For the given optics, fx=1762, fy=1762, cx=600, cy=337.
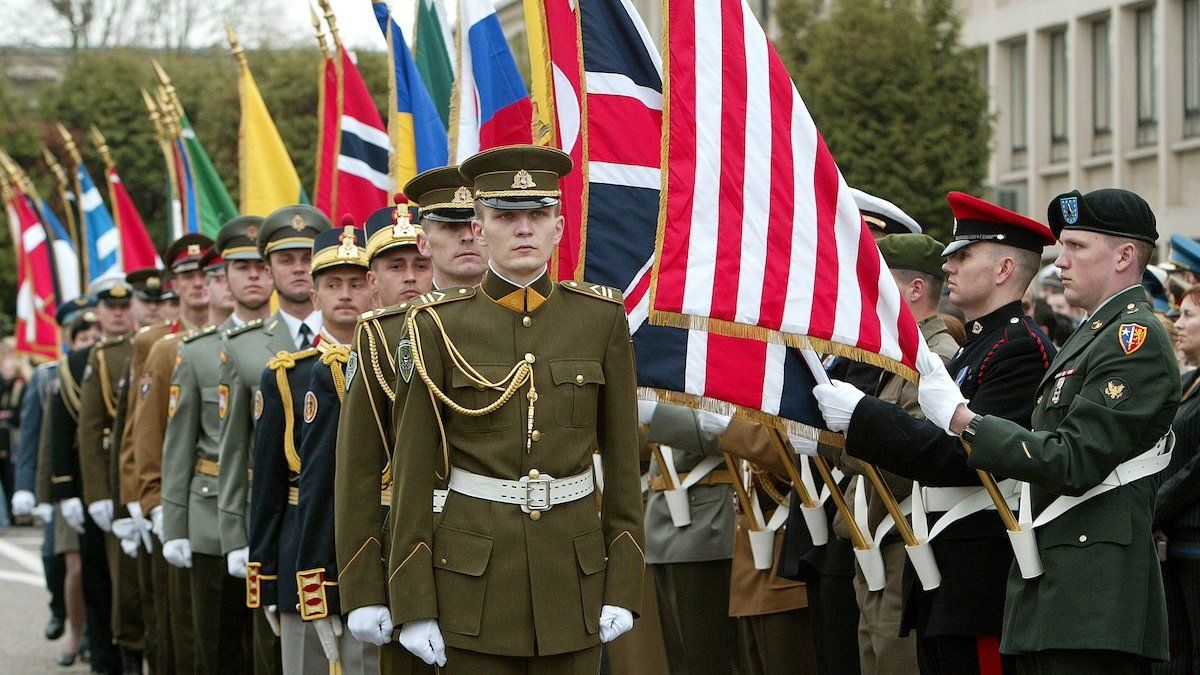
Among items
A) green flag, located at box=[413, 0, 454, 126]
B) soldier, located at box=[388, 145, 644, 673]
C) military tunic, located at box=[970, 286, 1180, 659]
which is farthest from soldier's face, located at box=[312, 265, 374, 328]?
green flag, located at box=[413, 0, 454, 126]

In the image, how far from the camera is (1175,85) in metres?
23.5

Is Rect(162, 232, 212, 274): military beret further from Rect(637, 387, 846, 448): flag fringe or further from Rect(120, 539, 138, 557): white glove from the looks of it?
Rect(637, 387, 846, 448): flag fringe

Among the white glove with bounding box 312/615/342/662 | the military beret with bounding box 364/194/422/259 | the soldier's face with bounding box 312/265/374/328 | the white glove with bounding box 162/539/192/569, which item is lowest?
the white glove with bounding box 162/539/192/569

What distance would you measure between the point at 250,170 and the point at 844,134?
11255mm

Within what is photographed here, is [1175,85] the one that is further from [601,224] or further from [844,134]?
[601,224]

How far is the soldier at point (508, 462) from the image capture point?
4793 mm

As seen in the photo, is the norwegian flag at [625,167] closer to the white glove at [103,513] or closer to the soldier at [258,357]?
the soldier at [258,357]

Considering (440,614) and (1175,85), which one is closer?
(440,614)

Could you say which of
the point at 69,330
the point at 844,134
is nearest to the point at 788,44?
the point at 844,134

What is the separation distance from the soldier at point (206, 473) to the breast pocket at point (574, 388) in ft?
11.3

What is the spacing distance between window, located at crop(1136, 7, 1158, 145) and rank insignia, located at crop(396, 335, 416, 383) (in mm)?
21154

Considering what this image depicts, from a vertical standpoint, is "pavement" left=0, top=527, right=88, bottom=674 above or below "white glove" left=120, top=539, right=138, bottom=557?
below

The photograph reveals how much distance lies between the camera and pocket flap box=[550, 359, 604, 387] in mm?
4879

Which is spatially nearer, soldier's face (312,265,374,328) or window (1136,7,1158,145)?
soldier's face (312,265,374,328)
